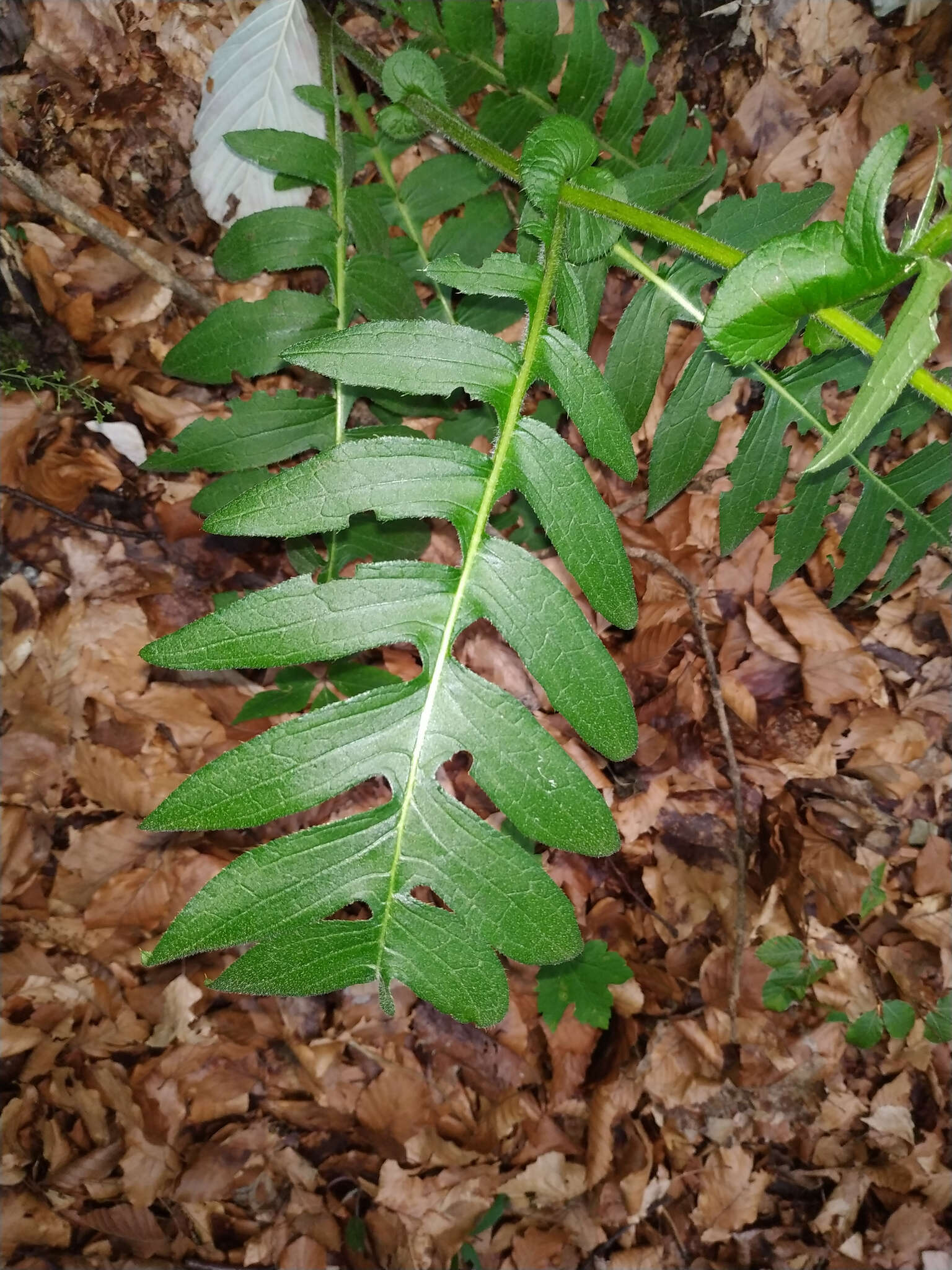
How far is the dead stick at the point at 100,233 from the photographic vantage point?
6.95ft

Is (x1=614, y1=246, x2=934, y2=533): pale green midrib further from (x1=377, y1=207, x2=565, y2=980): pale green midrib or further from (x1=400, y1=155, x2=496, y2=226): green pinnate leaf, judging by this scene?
(x1=400, y1=155, x2=496, y2=226): green pinnate leaf

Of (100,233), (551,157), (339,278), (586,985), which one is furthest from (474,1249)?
(100,233)

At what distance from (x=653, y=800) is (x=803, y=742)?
509 millimetres

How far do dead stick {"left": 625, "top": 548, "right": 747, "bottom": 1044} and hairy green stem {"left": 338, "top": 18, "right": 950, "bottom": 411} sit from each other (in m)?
1.05

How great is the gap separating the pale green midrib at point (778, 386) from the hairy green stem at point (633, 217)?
0.40ft

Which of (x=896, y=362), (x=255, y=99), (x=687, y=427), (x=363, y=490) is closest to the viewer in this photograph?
(x=896, y=362)

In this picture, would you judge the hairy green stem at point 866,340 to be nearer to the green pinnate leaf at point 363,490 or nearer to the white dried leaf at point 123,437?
the green pinnate leaf at point 363,490

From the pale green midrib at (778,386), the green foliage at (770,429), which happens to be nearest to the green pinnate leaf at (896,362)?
the green foliage at (770,429)

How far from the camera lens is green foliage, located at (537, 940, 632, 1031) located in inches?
93.4

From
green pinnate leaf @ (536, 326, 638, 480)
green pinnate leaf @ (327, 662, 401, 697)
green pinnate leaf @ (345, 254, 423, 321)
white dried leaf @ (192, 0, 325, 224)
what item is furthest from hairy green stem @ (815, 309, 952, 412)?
white dried leaf @ (192, 0, 325, 224)

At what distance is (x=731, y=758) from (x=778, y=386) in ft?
3.72

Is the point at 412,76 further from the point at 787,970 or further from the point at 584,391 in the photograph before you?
the point at 787,970

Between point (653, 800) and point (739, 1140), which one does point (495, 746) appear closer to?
point (653, 800)

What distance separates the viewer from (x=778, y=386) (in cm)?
178
